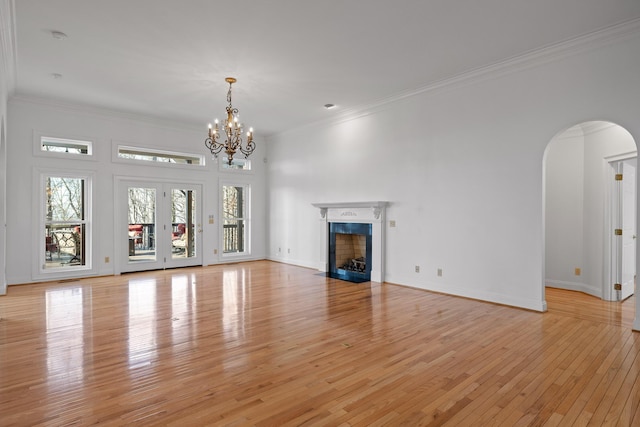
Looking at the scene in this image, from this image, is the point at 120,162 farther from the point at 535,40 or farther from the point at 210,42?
the point at 535,40

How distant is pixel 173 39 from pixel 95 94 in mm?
2991

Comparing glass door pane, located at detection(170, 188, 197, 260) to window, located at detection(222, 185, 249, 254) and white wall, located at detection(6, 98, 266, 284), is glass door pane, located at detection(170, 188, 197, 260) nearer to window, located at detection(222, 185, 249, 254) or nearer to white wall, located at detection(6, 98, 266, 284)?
white wall, located at detection(6, 98, 266, 284)

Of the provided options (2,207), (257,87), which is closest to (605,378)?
(257,87)

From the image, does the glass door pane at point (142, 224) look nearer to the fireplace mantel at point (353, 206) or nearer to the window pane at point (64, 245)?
the window pane at point (64, 245)

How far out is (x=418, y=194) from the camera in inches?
237

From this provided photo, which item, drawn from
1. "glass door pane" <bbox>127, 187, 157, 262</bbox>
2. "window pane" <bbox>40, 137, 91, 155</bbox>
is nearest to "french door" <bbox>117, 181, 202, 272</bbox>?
"glass door pane" <bbox>127, 187, 157, 262</bbox>

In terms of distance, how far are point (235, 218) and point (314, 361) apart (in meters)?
6.63

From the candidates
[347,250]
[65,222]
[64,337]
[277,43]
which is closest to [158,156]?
[65,222]

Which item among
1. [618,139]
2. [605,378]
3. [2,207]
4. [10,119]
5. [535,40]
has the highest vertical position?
[535,40]

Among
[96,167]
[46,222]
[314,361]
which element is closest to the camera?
[314,361]

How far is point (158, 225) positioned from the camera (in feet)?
26.1

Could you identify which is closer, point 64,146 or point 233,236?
point 64,146

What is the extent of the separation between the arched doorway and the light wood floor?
62 cm

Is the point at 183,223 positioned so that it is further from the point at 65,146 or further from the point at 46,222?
the point at 65,146
